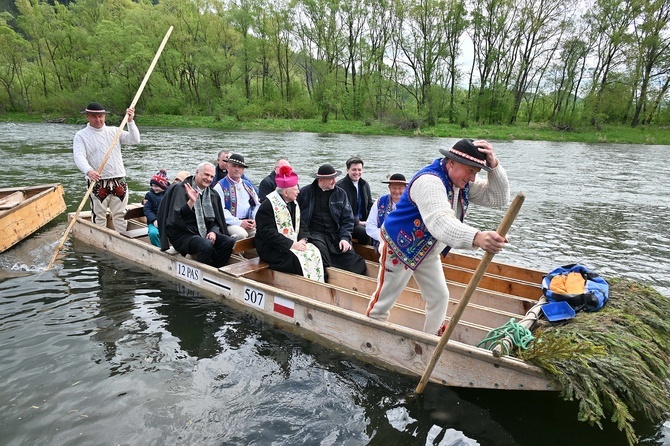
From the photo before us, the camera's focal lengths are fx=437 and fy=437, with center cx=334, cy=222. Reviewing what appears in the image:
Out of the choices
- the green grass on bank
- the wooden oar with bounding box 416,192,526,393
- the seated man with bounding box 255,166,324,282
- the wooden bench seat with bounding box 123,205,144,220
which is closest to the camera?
the wooden oar with bounding box 416,192,526,393

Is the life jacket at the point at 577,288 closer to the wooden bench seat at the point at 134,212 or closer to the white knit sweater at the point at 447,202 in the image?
the white knit sweater at the point at 447,202

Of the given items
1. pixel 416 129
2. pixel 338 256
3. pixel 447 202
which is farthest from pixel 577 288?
pixel 416 129

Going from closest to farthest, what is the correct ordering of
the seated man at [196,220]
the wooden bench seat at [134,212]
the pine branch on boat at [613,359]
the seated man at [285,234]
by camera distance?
the pine branch on boat at [613,359]
the seated man at [285,234]
the seated man at [196,220]
the wooden bench seat at [134,212]

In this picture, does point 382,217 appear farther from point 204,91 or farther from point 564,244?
point 204,91

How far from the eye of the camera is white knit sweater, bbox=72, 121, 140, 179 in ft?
21.6

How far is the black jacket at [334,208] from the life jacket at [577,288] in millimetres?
2573

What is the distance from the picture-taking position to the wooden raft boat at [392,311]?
3.60m

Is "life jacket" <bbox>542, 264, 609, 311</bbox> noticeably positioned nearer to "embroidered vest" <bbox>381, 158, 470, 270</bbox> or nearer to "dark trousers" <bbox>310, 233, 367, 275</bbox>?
"embroidered vest" <bbox>381, 158, 470, 270</bbox>

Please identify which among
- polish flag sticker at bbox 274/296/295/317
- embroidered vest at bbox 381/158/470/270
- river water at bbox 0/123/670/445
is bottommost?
river water at bbox 0/123/670/445

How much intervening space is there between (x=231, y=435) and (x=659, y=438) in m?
3.45

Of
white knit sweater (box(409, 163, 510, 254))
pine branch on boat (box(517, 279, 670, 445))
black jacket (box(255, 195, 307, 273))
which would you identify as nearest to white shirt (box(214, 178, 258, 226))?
black jacket (box(255, 195, 307, 273))

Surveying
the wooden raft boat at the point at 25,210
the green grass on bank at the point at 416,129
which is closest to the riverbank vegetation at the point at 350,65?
the green grass on bank at the point at 416,129

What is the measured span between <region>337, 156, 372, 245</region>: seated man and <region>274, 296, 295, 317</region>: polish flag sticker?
2.10 meters

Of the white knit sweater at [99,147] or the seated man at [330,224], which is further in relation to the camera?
the white knit sweater at [99,147]
